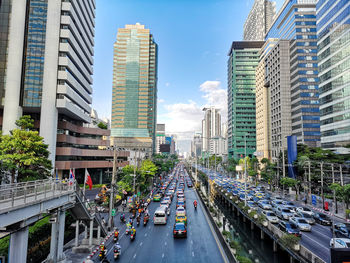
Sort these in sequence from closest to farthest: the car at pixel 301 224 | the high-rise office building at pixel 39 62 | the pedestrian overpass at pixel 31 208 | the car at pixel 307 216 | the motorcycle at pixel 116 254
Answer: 1. the pedestrian overpass at pixel 31 208
2. the motorcycle at pixel 116 254
3. the car at pixel 301 224
4. the car at pixel 307 216
5. the high-rise office building at pixel 39 62

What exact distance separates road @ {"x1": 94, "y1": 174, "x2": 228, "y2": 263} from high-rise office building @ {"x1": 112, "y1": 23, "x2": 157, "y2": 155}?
121m

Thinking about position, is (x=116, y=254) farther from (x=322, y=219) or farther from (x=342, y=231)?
(x=322, y=219)

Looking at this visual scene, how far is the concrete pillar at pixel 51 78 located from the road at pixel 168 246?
32326 mm

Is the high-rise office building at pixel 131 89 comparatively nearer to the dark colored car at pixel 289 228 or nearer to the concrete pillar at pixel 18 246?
the dark colored car at pixel 289 228

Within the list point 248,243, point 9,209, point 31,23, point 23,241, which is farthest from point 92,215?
point 31,23

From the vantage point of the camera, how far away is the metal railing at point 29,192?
13.3 meters

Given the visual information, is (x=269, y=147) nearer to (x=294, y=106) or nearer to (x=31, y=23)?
(x=294, y=106)

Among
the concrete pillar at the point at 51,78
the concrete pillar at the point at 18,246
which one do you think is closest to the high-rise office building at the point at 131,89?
the concrete pillar at the point at 51,78

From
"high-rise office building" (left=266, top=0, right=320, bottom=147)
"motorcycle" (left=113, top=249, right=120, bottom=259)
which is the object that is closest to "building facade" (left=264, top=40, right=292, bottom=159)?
"high-rise office building" (left=266, top=0, right=320, bottom=147)

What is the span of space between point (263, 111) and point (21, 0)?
11041 centimetres

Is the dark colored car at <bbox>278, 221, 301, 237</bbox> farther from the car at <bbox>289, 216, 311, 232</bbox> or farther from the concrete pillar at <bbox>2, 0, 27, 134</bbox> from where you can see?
the concrete pillar at <bbox>2, 0, 27, 134</bbox>

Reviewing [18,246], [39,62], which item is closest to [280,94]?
[39,62]

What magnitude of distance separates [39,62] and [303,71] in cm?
9395

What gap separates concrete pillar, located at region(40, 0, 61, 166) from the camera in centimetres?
5541
